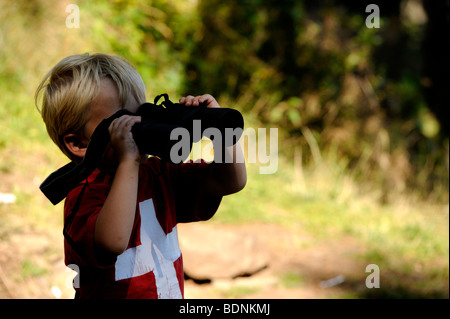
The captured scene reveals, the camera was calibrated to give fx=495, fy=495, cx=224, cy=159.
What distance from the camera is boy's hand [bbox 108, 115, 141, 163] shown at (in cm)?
128

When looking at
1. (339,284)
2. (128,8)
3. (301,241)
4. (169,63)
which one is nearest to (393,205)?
(301,241)

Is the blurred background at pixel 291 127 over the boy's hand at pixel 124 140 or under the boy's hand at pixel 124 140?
over

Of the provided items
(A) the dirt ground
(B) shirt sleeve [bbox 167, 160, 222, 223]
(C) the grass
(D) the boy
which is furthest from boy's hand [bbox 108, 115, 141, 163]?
(C) the grass

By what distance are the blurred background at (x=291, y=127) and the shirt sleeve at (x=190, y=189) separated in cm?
147

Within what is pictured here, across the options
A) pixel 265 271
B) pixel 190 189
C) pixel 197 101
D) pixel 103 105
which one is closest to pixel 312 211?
pixel 265 271

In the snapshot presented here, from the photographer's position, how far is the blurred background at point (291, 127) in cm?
336

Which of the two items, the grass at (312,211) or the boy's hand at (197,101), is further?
the grass at (312,211)

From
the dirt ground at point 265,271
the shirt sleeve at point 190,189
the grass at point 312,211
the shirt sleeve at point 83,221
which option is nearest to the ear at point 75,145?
the shirt sleeve at point 83,221

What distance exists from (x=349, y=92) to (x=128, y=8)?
3500 mm

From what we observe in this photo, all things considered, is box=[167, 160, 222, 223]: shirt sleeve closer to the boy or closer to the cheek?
the boy

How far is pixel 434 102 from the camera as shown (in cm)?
866

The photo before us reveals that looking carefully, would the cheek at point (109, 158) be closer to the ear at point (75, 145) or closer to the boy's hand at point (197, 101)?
the ear at point (75, 145)

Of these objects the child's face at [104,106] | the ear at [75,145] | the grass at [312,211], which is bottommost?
the ear at [75,145]
